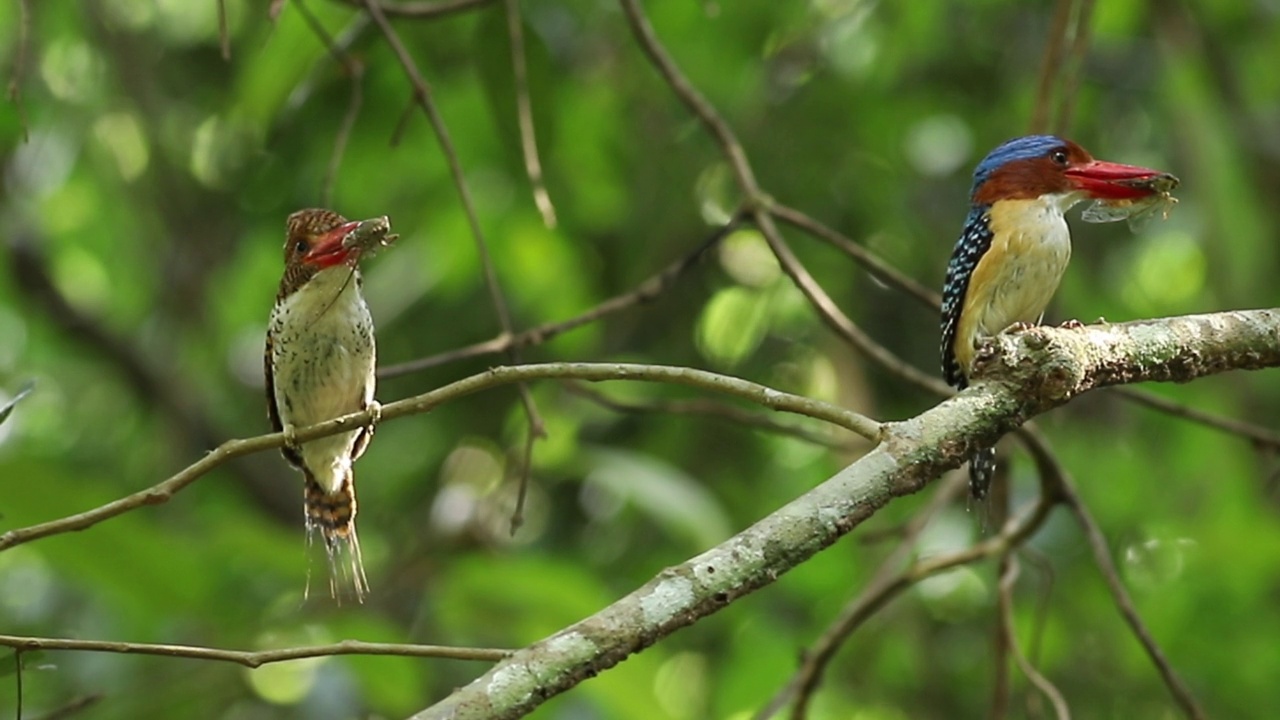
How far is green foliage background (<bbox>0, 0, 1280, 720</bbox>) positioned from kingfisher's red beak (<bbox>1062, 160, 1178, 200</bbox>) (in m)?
1.40

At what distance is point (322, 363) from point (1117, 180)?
170cm

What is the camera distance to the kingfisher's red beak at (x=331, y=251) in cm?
292

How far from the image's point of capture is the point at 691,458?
A: 6.24 metres

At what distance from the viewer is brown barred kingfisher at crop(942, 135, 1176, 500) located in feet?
11.7

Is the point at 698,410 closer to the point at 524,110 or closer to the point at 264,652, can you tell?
the point at 524,110

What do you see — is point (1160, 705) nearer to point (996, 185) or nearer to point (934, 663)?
point (934, 663)

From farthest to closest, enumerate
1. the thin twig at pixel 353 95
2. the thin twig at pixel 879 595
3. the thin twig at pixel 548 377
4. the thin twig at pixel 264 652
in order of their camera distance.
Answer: the thin twig at pixel 879 595, the thin twig at pixel 353 95, the thin twig at pixel 548 377, the thin twig at pixel 264 652

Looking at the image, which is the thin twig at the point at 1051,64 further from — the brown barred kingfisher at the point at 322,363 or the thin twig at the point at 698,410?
the brown barred kingfisher at the point at 322,363

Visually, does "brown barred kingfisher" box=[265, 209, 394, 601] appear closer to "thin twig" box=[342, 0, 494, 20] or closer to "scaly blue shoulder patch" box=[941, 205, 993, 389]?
"thin twig" box=[342, 0, 494, 20]


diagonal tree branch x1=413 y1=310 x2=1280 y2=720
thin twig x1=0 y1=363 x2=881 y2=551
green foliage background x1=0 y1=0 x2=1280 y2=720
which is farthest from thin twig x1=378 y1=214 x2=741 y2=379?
diagonal tree branch x1=413 y1=310 x2=1280 y2=720

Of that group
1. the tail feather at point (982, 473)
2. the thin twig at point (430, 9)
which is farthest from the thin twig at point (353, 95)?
the tail feather at point (982, 473)

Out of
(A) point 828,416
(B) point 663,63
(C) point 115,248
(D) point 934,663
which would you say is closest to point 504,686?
(A) point 828,416

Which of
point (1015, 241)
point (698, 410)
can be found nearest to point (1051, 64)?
point (1015, 241)

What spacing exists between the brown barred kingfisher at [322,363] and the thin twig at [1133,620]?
1509mm
